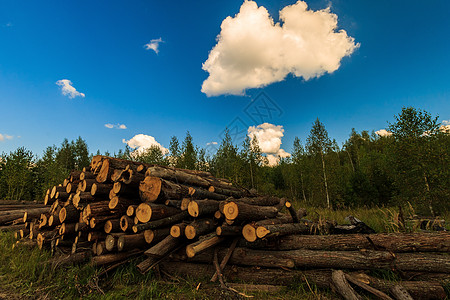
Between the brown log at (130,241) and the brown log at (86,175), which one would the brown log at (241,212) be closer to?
the brown log at (130,241)

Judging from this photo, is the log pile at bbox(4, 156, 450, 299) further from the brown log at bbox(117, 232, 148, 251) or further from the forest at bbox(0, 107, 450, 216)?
the forest at bbox(0, 107, 450, 216)

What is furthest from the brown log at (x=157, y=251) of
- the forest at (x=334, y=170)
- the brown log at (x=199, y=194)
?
the forest at (x=334, y=170)

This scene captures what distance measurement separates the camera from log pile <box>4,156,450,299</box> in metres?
3.73

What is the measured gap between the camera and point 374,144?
167 feet

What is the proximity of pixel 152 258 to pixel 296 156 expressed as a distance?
2882 centimetres

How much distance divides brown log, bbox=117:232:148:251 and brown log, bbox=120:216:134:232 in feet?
0.67

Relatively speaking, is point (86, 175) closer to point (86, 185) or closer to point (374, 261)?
point (86, 185)

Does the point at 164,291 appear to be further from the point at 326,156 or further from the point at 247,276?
the point at 326,156

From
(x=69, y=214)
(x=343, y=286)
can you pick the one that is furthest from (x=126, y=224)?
(x=343, y=286)

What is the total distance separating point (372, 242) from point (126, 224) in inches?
207

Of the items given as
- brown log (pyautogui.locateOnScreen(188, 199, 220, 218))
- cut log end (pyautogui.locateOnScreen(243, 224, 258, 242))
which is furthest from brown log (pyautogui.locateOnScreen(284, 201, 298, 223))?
brown log (pyautogui.locateOnScreen(188, 199, 220, 218))

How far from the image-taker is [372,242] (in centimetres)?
399

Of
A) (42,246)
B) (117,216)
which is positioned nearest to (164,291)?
(117,216)

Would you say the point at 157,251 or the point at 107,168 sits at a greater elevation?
the point at 107,168
